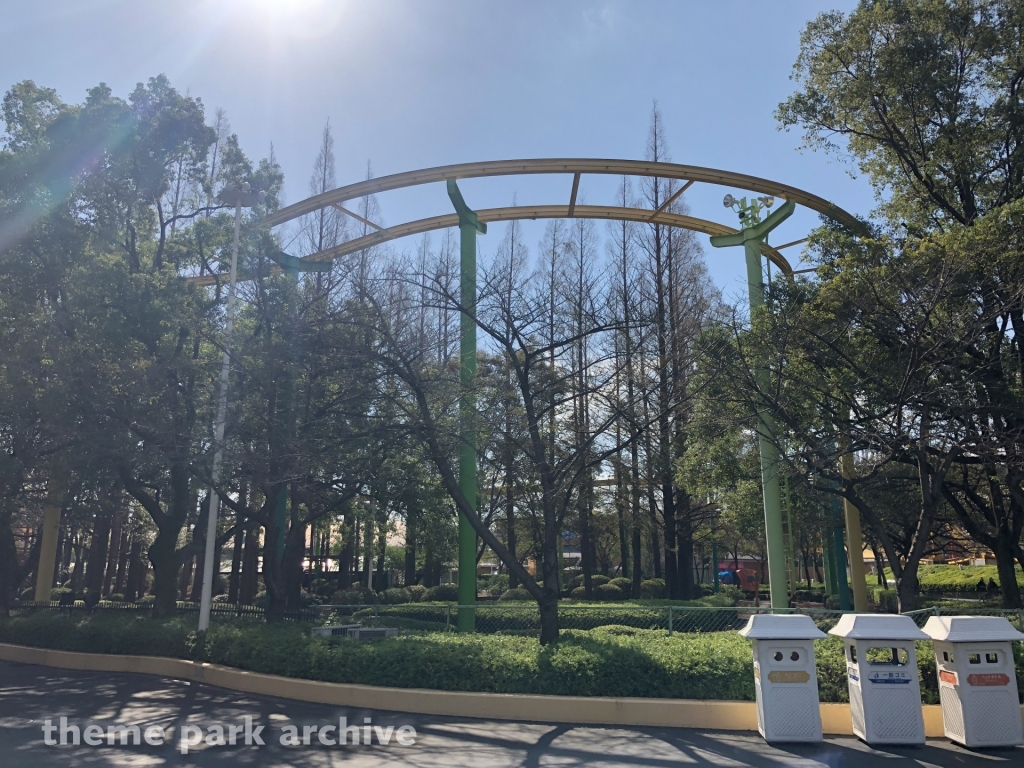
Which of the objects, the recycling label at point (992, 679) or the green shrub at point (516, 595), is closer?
the recycling label at point (992, 679)

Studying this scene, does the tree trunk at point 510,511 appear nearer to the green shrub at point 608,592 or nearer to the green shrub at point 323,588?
the green shrub at point 608,592

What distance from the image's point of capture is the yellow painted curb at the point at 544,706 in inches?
296

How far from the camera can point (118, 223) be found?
48.5 feet

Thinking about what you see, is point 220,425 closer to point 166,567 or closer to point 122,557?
point 166,567

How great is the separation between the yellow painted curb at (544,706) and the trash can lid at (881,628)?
42.3 inches

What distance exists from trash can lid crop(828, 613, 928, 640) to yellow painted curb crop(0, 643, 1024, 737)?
1.07 meters

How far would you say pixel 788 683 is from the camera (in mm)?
A: 6918

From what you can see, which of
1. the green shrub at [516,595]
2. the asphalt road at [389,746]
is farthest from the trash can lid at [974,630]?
the green shrub at [516,595]

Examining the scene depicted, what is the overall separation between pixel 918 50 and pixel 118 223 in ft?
51.6

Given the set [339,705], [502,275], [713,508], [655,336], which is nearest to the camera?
[339,705]

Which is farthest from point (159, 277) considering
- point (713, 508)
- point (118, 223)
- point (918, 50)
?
point (713, 508)

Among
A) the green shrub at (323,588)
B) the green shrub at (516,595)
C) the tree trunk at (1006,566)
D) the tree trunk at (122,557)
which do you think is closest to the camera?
the tree trunk at (1006,566)

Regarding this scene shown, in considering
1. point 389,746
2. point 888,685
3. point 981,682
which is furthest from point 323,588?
point 981,682

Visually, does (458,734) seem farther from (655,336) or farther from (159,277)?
(159,277)
